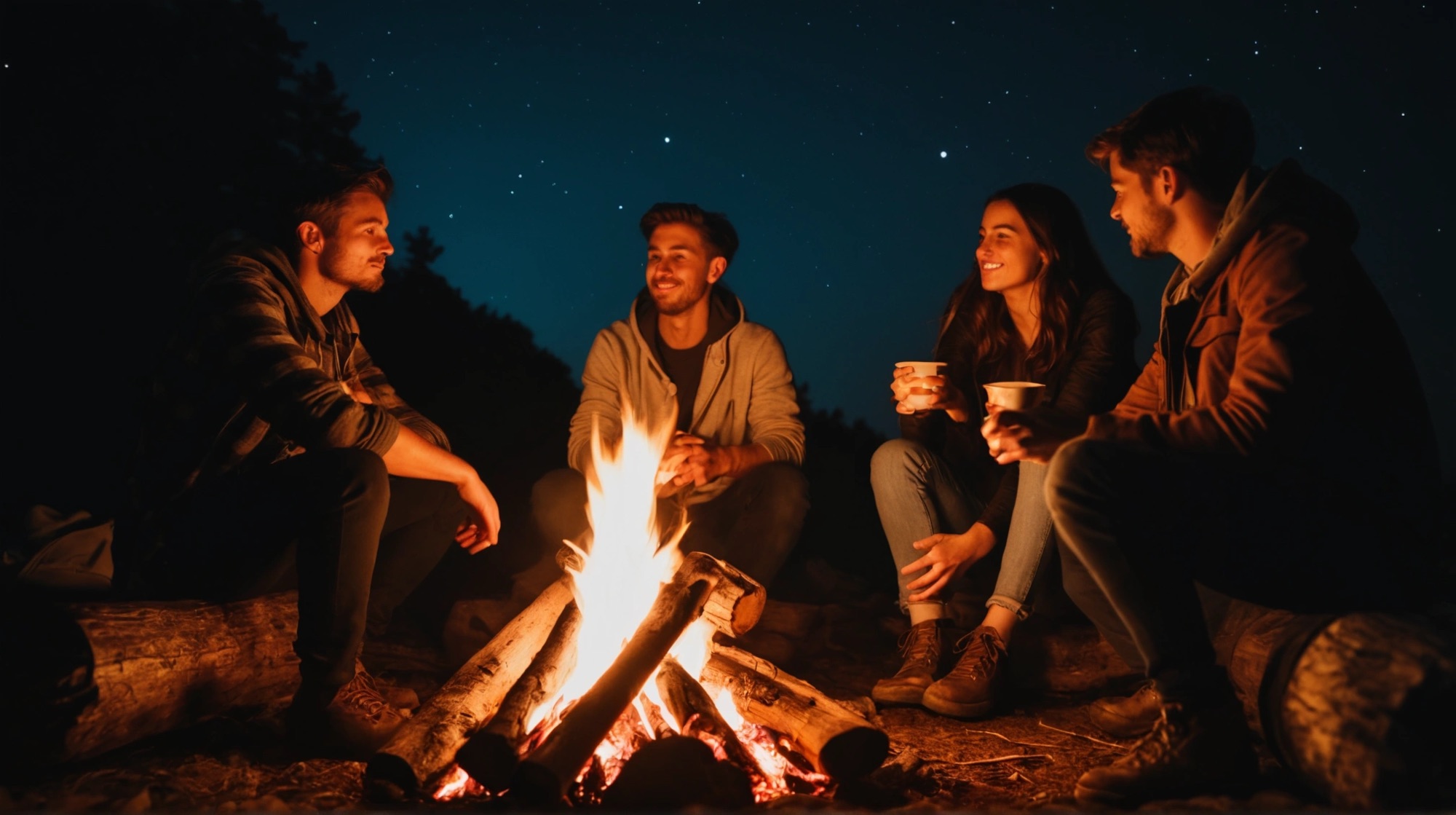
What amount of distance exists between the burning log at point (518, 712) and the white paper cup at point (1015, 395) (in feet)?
5.74

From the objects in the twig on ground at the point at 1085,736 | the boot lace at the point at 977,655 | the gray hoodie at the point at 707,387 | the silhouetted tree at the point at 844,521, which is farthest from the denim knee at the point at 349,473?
the silhouetted tree at the point at 844,521

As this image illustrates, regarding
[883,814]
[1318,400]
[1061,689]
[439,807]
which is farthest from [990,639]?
[439,807]

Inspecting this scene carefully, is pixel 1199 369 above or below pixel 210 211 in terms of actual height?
below

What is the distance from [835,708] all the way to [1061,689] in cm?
153

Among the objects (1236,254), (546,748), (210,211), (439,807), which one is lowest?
(439,807)

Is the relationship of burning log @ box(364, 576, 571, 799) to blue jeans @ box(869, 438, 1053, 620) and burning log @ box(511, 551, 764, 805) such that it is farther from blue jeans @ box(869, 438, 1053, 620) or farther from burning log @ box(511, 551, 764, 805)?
blue jeans @ box(869, 438, 1053, 620)

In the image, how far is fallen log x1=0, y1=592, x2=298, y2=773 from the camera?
2.42 meters

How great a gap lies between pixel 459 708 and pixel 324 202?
7.13 ft

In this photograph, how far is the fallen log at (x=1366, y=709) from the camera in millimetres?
1965

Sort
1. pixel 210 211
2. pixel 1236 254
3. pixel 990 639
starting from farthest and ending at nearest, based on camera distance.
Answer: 1. pixel 210 211
2. pixel 990 639
3. pixel 1236 254

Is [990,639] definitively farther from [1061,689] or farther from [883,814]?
[883,814]

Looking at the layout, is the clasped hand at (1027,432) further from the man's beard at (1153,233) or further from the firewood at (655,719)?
the firewood at (655,719)

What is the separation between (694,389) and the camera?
482cm

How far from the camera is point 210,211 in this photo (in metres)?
6.76
